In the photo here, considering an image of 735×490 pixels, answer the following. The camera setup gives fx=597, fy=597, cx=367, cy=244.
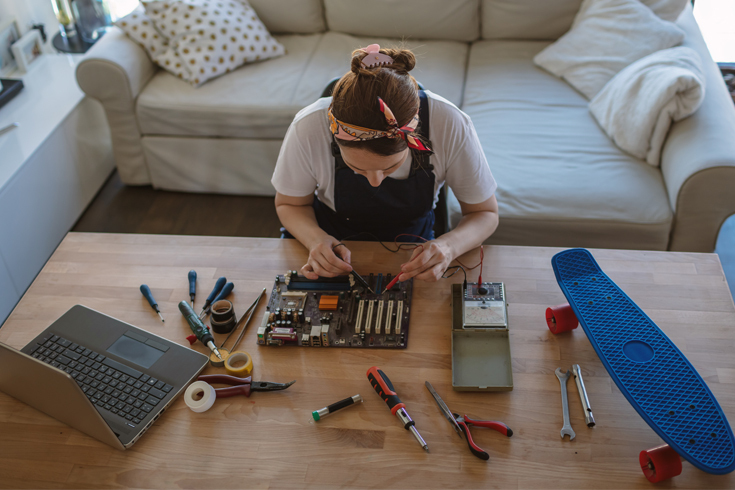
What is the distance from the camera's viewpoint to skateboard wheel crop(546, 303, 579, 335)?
4.06 feet

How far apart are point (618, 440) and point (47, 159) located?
2329 millimetres

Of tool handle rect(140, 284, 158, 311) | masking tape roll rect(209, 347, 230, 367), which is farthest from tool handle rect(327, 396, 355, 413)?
tool handle rect(140, 284, 158, 311)

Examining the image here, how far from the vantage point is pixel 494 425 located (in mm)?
1083

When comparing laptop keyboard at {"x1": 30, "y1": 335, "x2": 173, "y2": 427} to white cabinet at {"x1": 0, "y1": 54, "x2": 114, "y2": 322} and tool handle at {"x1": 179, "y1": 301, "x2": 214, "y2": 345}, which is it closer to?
tool handle at {"x1": 179, "y1": 301, "x2": 214, "y2": 345}

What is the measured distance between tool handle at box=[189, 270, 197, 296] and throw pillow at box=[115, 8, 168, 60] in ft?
5.36

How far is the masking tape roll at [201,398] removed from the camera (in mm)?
1135

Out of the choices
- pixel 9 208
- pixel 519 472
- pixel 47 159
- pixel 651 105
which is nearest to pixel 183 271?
pixel 519 472

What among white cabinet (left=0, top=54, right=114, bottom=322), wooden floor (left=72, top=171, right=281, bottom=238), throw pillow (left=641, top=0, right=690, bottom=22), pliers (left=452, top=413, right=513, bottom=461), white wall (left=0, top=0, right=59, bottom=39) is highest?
throw pillow (left=641, top=0, right=690, bottom=22)

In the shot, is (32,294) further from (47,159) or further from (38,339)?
(47,159)

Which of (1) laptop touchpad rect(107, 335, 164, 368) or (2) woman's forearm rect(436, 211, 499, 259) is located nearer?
(1) laptop touchpad rect(107, 335, 164, 368)

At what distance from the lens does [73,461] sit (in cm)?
108

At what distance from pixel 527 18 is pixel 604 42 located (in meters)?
0.45

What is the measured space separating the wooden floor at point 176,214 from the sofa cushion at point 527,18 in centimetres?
138

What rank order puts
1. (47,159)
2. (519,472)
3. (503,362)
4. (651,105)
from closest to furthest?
(519,472), (503,362), (651,105), (47,159)
